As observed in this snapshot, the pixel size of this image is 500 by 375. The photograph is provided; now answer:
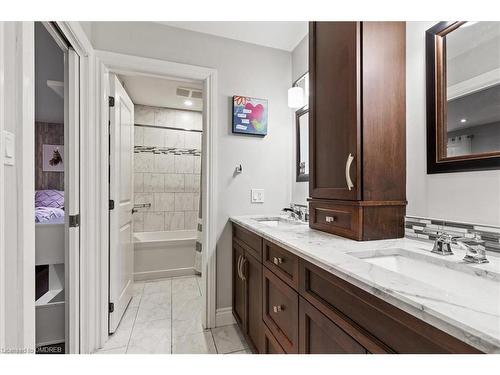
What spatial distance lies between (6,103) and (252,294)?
149 centimetres

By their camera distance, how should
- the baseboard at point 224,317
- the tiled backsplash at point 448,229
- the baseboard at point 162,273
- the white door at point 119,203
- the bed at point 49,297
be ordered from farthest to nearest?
1. the baseboard at point 162,273
2. the baseboard at point 224,317
3. the white door at point 119,203
4. the bed at point 49,297
5. the tiled backsplash at point 448,229

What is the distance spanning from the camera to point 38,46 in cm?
184

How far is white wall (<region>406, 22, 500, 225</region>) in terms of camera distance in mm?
929

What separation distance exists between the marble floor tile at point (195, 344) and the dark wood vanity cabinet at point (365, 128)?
1206mm

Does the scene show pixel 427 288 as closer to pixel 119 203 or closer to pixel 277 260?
pixel 277 260

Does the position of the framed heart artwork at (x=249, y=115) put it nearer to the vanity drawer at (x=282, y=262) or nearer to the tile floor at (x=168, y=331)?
the vanity drawer at (x=282, y=262)

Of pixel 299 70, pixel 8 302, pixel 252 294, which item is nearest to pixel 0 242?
pixel 8 302

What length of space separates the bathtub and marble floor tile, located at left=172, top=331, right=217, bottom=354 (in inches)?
50.6

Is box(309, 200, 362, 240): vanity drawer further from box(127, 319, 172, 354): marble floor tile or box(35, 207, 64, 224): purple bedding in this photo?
box(35, 207, 64, 224): purple bedding

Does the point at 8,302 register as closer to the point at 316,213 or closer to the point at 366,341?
the point at 366,341

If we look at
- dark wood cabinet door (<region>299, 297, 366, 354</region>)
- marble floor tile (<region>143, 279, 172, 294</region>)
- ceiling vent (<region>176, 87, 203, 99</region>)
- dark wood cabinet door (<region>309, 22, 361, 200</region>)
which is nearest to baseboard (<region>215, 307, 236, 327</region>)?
marble floor tile (<region>143, 279, 172, 294</region>)

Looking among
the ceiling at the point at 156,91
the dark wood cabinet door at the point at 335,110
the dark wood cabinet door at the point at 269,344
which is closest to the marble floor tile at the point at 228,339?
the dark wood cabinet door at the point at 269,344

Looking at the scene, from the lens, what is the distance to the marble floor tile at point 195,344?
1.63 metres

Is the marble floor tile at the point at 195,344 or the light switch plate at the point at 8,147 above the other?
the light switch plate at the point at 8,147
